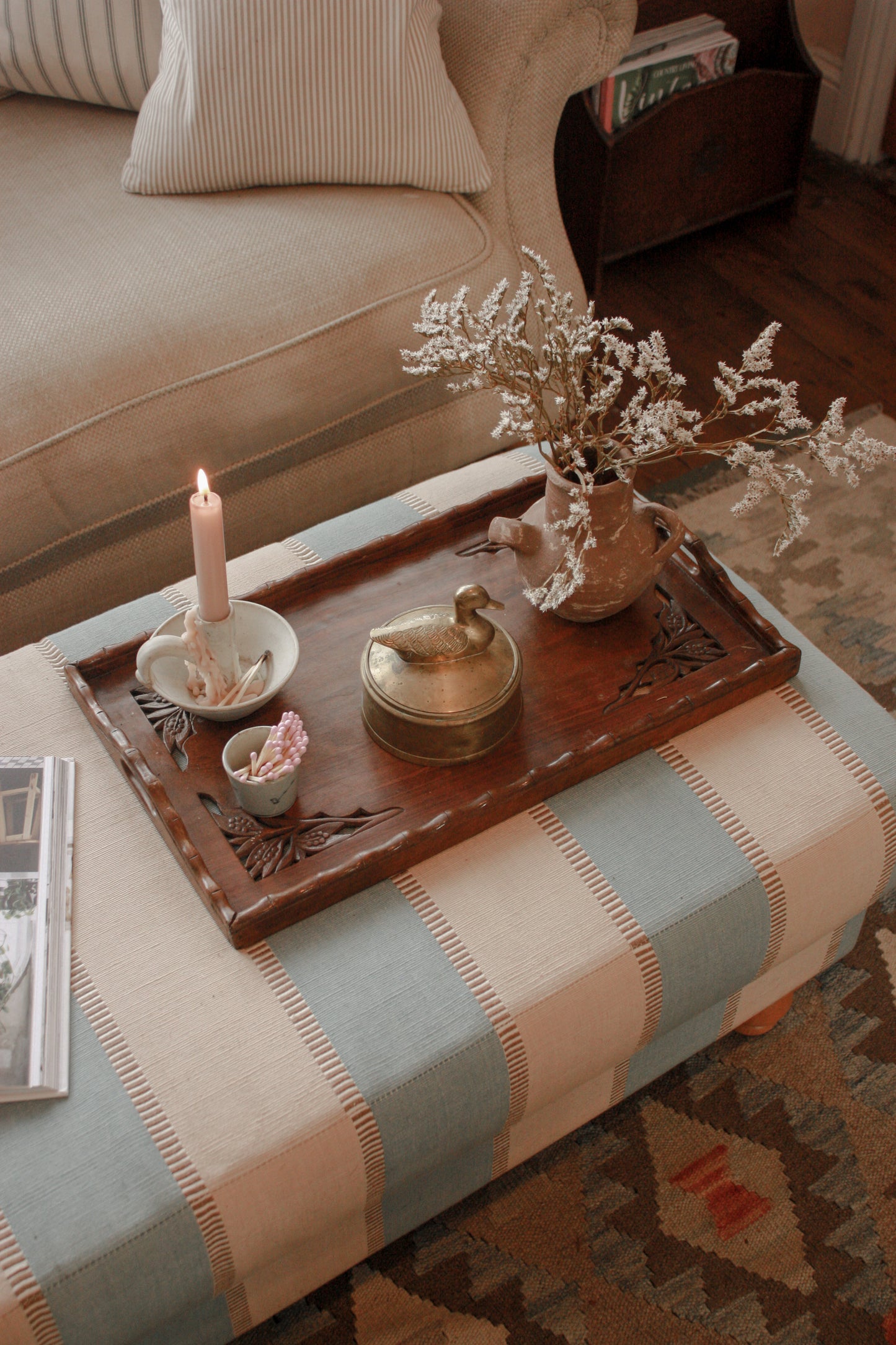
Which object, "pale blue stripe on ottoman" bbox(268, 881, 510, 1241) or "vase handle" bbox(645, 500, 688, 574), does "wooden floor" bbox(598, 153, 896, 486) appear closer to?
"vase handle" bbox(645, 500, 688, 574)

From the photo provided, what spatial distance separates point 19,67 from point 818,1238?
1.78 m

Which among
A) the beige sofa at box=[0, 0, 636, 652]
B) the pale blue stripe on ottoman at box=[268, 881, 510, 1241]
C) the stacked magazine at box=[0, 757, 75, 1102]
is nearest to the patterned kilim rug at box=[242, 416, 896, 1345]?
the pale blue stripe on ottoman at box=[268, 881, 510, 1241]

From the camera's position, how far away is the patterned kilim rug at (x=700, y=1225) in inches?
40.2

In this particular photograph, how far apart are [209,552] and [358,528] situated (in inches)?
13.0

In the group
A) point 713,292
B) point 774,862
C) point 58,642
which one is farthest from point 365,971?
point 713,292

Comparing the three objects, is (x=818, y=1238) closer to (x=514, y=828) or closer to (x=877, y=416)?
(x=514, y=828)

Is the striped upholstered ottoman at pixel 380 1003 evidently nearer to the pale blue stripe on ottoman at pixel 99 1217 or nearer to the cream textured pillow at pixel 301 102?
the pale blue stripe on ottoman at pixel 99 1217

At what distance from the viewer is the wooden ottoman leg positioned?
116 cm

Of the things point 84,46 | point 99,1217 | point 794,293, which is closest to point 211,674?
point 99,1217

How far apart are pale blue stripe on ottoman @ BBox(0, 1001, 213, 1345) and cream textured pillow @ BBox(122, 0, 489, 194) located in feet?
3.92

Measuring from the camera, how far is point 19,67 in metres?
1.61

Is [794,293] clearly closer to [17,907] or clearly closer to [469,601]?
[469,601]

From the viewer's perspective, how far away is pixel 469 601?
0.91 metres

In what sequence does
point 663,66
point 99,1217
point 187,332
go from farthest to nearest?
point 663,66 → point 187,332 → point 99,1217
